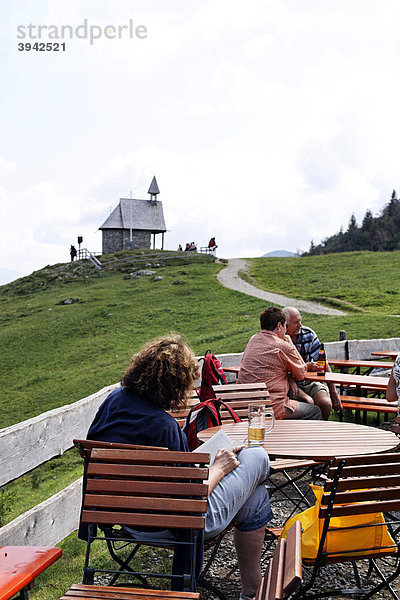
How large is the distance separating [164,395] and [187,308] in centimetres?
2418

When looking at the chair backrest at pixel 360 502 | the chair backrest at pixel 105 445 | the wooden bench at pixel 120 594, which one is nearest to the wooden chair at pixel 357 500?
the chair backrest at pixel 360 502

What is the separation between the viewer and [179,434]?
3.05 meters

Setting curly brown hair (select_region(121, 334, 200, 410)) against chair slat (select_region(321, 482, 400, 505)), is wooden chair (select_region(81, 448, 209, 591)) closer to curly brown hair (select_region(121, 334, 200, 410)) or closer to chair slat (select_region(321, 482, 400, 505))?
curly brown hair (select_region(121, 334, 200, 410))

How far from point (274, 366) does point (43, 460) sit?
7.91 ft

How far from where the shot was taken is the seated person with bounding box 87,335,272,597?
3.00 meters

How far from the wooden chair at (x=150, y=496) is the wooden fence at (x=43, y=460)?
3.31 feet

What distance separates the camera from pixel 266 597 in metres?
2.08

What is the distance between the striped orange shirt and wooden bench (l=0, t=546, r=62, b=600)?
307 cm

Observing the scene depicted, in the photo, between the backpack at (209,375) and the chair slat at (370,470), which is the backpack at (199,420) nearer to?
the backpack at (209,375)

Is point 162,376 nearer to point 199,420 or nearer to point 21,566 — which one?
point 21,566

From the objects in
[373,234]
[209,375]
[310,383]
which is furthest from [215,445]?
[373,234]

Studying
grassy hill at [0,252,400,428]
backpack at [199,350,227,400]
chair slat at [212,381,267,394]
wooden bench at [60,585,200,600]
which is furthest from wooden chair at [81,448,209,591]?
grassy hill at [0,252,400,428]

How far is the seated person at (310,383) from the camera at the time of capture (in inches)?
254

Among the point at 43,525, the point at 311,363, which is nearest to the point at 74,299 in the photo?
the point at 311,363
